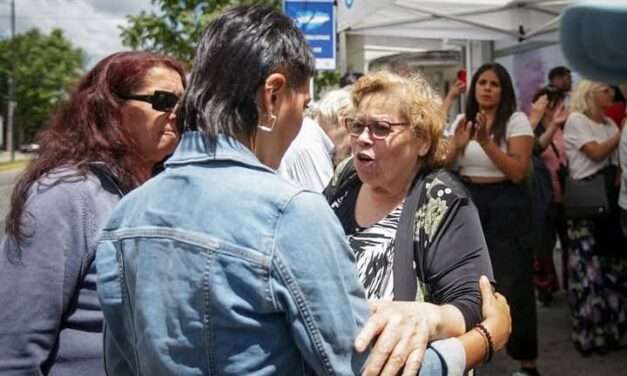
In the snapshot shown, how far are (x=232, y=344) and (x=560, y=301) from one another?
544cm

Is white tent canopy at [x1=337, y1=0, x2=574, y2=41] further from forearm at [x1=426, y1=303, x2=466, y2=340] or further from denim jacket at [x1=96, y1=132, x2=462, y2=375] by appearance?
denim jacket at [x1=96, y1=132, x2=462, y2=375]

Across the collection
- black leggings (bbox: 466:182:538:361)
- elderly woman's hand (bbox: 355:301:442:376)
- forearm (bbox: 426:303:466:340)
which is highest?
elderly woman's hand (bbox: 355:301:442:376)

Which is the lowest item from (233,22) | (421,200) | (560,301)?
(560,301)

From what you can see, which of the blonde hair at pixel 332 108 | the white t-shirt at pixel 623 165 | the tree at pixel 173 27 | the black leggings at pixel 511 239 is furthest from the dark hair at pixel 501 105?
the tree at pixel 173 27

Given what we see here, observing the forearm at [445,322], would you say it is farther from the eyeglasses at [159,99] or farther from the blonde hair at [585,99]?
the blonde hair at [585,99]

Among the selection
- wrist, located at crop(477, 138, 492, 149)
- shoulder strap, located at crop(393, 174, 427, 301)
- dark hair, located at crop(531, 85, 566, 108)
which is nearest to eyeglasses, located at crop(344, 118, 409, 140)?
shoulder strap, located at crop(393, 174, 427, 301)

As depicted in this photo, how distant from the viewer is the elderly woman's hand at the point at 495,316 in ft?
5.27

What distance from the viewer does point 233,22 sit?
4.13 feet

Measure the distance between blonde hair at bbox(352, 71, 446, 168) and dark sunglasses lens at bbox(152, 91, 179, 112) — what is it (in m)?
0.63

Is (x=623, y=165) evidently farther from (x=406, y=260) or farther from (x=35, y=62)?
(x=35, y=62)

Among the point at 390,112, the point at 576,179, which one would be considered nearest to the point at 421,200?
the point at 390,112

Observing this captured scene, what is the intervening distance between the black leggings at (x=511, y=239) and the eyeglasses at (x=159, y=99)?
228 centimetres

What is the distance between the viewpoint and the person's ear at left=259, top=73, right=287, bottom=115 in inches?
48.4

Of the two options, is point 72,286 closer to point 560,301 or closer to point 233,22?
point 233,22
